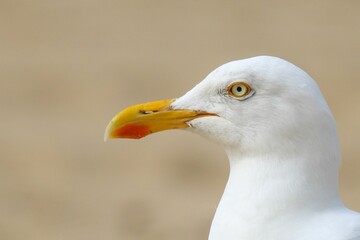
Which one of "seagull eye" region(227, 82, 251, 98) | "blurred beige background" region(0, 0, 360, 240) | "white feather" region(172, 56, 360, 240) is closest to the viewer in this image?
"white feather" region(172, 56, 360, 240)

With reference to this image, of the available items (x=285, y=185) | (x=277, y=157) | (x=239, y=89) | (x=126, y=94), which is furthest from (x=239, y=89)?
(x=126, y=94)

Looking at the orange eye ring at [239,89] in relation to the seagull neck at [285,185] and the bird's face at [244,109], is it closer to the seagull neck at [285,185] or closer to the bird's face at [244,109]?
the bird's face at [244,109]

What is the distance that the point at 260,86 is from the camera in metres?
4.34

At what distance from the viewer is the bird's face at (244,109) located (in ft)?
14.0

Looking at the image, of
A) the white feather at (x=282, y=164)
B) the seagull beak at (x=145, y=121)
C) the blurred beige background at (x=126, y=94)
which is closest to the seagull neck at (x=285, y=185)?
the white feather at (x=282, y=164)

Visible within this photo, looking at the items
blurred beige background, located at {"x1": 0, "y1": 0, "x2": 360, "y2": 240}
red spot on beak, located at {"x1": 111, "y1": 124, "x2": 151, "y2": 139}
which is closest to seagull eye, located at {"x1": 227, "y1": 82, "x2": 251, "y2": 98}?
red spot on beak, located at {"x1": 111, "y1": 124, "x2": 151, "y2": 139}

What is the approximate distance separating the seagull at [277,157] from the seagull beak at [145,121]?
20 centimetres

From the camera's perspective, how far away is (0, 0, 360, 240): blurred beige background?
9734mm

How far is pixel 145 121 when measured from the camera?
460 centimetres

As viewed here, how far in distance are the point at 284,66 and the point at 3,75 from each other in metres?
8.71

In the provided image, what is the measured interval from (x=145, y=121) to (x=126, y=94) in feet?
24.2

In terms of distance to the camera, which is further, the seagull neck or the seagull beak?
the seagull beak

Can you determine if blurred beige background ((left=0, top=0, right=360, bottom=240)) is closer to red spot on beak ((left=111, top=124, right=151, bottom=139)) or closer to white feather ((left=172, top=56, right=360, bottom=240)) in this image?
red spot on beak ((left=111, top=124, right=151, bottom=139))

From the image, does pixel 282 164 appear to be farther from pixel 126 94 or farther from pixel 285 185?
pixel 126 94
